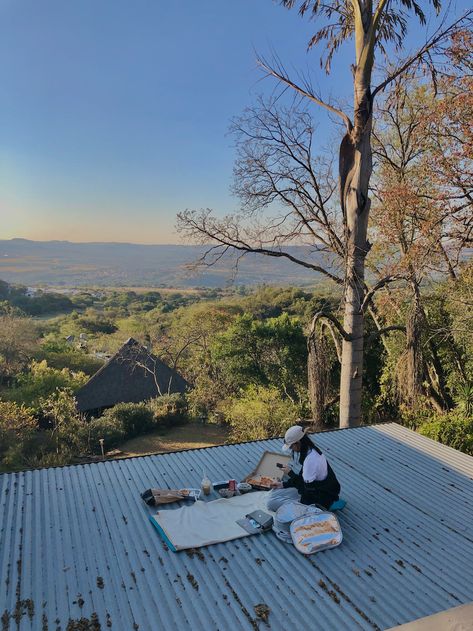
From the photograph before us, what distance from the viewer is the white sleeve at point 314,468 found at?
14.3 ft

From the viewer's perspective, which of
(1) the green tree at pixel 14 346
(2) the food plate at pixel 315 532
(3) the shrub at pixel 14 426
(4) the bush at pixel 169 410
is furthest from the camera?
(1) the green tree at pixel 14 346

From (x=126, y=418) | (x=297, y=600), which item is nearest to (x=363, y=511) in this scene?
(x=297, y=600)

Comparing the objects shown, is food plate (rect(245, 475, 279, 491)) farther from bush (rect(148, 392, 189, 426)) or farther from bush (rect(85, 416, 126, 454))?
bush (rect(148, 392, 189, 426))

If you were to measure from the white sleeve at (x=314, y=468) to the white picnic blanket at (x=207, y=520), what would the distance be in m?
0.56

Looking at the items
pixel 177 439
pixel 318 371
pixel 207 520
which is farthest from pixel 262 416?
pixel 207 520

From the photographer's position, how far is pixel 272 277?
23.2 m

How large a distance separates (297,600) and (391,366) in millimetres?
10014

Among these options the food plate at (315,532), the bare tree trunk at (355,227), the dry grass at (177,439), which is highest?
the bare tree trunk at (355,227)

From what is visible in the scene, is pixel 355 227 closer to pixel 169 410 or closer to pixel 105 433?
pixel 105 433

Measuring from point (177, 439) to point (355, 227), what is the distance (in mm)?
9359

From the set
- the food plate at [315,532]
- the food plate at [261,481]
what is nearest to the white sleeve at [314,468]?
the food plate at [315,532]

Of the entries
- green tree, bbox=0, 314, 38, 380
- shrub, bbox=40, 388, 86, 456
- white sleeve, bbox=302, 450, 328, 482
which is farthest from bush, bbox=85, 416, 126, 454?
white sleeve, bbox=302, 450, 328, 482

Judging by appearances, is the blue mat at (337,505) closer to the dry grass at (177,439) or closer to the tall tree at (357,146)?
the tall tree at (357,146)

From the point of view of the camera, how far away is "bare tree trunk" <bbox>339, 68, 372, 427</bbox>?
823 centimetres
